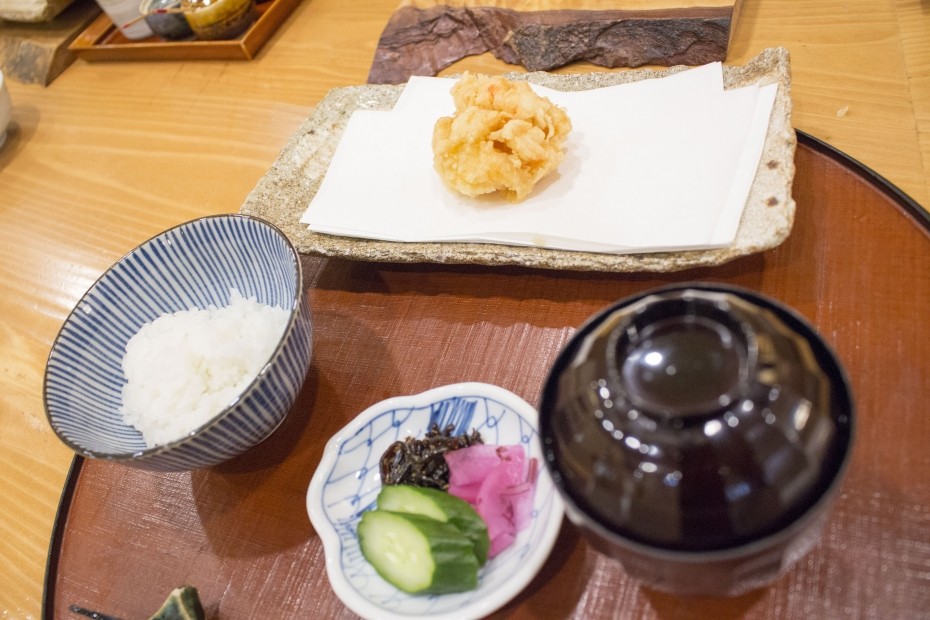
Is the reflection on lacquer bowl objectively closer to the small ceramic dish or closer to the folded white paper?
the folded white paper

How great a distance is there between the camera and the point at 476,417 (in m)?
1.31

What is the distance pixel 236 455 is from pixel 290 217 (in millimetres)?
700

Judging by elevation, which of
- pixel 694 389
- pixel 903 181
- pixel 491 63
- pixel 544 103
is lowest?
pixel 903 181

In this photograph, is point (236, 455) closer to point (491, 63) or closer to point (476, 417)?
point (476, 417)

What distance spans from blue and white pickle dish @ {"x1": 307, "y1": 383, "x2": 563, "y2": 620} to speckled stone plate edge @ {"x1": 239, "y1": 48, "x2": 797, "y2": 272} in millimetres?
380

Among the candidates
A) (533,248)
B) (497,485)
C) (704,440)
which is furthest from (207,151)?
(704,440)

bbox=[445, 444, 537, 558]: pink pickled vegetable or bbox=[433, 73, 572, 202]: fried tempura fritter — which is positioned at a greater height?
bbox=[433, 73, 572, 202]: fried tempura fritter

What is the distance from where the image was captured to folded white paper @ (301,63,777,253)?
4.76ft

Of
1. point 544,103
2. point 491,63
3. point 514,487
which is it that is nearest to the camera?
point 514,487

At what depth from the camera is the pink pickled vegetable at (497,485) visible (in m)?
1.13

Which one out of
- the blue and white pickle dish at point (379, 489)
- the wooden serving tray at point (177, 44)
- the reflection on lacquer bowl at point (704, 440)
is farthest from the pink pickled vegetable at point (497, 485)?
the wooden serving tray at point (177, 44)

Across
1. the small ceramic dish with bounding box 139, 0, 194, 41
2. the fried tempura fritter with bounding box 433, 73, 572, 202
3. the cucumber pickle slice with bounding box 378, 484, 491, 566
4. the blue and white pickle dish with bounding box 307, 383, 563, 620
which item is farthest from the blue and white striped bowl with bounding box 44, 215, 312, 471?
the small ceramic dish with bounding box 139, 0, 194, 41

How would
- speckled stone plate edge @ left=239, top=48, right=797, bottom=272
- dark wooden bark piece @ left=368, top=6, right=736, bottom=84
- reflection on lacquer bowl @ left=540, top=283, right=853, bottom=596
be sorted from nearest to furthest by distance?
reflection on lacquer bowl @ left=540, top=283, right=853, bottom=596
speckled stone plate edge @ left=239, top=48, right=797, bottom=272
dark wooden bark piece @ left=368, top=6, right=736, bottom=84

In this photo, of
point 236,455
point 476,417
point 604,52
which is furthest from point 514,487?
point 604,52
